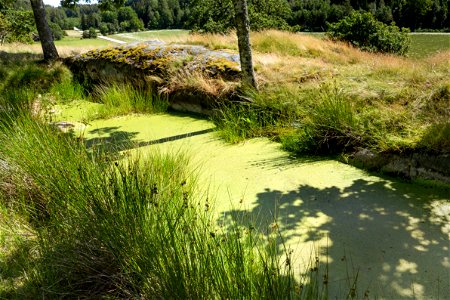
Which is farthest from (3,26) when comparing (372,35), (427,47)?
(427,47)

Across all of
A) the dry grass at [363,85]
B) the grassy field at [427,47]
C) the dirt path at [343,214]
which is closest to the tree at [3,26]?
the dry grass at [363,85]

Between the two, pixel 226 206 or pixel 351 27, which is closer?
pixel 226 206

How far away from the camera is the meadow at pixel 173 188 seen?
1896 millimetres

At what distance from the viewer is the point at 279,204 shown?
11.2 feet

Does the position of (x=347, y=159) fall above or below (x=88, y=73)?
below

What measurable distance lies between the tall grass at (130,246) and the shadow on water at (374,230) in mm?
421

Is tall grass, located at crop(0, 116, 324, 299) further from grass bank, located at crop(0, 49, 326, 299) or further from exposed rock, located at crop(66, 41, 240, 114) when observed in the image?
exposed rock, located at crop(66, 41, 240, 114)

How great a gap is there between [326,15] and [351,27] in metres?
28.3

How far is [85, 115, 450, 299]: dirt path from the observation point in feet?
7.62

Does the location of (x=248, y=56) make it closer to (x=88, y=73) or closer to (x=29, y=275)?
(x=29, y=275)

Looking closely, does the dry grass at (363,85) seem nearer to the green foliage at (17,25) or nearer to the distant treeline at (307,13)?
the distant treeline at (307,13)

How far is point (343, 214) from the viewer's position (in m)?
3.15

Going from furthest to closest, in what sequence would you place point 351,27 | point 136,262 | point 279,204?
1. point 351,27
2. point 279,204
3. point 136,262

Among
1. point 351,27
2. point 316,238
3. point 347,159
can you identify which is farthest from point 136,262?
point 351,27
